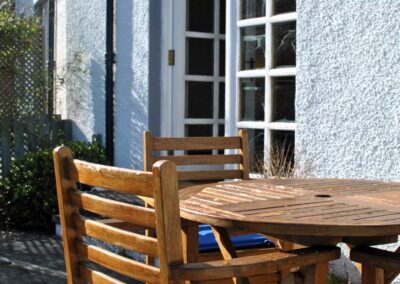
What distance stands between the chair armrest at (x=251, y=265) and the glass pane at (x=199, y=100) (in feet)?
14.7

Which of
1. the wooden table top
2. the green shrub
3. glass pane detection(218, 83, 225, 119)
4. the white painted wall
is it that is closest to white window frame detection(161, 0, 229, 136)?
glass pane detection(218, 83, 225, 119)

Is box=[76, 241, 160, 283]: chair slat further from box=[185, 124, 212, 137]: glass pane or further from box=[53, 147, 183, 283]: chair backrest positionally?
box=[185, 124, 212, 137]: glass pane

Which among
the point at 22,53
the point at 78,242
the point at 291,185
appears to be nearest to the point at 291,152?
the point at 291,185

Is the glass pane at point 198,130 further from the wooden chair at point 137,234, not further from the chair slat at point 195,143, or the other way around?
the wooden chair at point 137,234

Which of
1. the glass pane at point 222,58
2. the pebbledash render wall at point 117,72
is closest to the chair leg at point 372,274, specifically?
the pebbledash render wall at point 117,72

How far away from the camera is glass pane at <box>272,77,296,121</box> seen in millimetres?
5031

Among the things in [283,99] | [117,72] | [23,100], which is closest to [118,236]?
[283,99]

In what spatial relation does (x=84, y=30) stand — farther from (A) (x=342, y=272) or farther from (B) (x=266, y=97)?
(A) (x=342, y=272)

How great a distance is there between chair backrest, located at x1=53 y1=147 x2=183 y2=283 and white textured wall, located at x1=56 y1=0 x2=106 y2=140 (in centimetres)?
534

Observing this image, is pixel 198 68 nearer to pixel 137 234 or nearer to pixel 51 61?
pixel 51 61

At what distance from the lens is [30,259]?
5.17 meters

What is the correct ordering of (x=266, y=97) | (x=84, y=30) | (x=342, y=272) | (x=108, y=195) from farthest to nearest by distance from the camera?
(x=84, y=30), (x=108, y=195), (x=266, y=97), (x=342, y=272)

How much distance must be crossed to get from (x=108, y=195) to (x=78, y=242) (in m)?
4.16

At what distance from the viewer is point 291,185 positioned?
296cm
